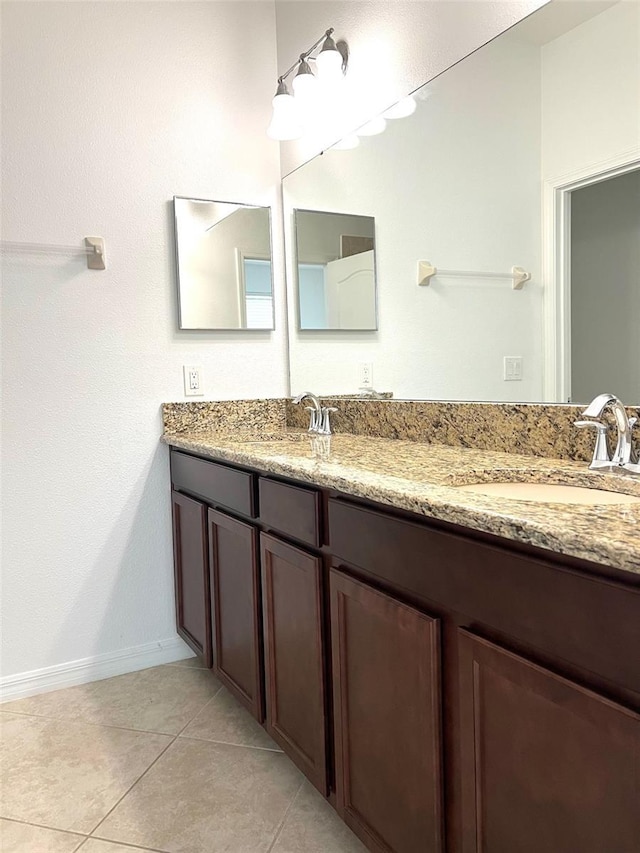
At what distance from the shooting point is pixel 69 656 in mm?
2234

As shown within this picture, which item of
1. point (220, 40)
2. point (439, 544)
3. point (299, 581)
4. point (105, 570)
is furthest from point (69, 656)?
point (220, 40)

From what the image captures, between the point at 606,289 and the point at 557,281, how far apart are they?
15cm

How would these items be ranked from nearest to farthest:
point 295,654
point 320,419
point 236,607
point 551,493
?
point 551,493 < point 295,654 < point 236,607 < point 320,419

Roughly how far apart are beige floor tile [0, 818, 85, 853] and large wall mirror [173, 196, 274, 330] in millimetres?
1580

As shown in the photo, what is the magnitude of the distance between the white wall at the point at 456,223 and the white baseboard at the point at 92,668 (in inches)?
47.2

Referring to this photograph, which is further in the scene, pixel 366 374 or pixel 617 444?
pixel 366 374

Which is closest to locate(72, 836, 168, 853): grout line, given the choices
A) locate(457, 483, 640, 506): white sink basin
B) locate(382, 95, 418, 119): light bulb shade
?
locate(457, 483, 640, 506): white sink basin

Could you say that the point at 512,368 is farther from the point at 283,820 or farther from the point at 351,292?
the point at 283,820

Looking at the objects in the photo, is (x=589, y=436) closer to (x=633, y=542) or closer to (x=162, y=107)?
(x=633, y=542)

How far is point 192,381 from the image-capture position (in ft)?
7.86

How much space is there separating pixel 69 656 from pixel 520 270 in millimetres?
1943

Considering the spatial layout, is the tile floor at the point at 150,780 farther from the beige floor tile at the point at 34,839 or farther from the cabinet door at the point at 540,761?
the cabinet door at the point at 540,761

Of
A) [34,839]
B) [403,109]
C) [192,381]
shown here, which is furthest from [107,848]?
[403,109]

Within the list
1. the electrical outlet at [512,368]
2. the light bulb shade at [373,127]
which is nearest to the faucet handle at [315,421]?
the electrical outlet at [512,368]
